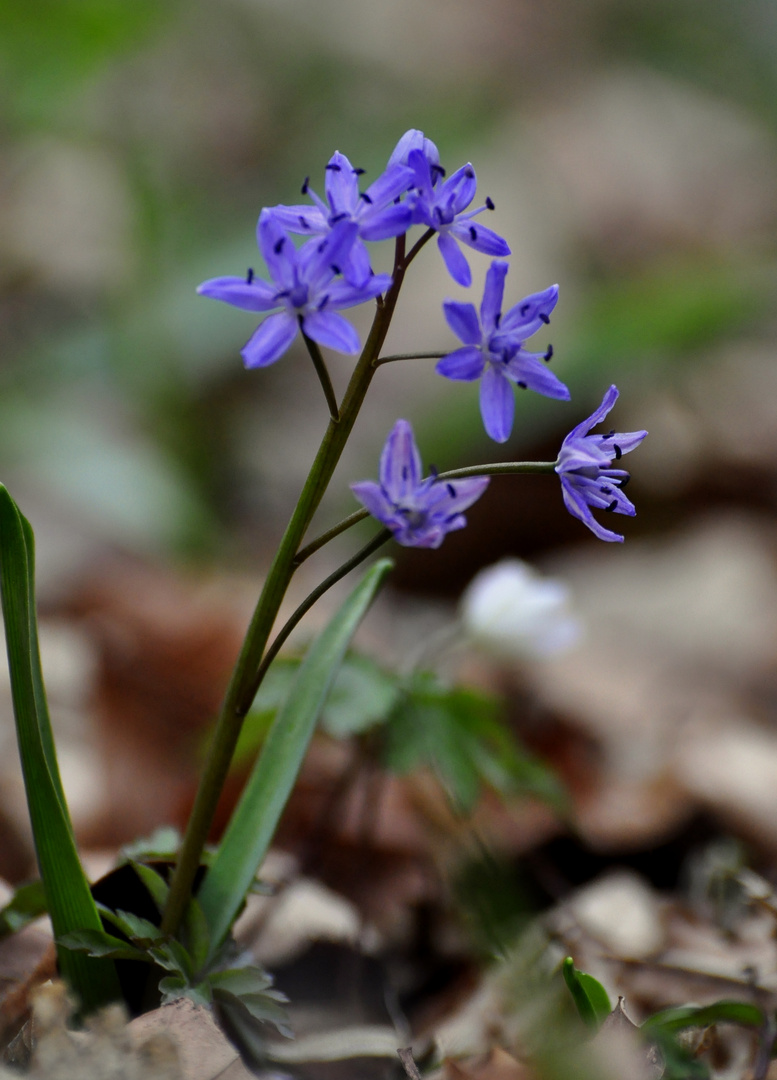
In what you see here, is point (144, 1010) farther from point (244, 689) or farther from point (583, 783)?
point (583, 783)

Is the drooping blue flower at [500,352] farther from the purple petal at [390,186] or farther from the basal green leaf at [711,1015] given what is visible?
the basal green leaf at [711,1015]

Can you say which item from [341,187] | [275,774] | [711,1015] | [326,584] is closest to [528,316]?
[341,187]

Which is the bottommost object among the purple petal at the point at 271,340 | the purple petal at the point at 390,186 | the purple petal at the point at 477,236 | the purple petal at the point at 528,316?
the purple petal at the point at 528,316

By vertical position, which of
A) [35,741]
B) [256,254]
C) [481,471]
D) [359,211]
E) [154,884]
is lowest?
[154,884]

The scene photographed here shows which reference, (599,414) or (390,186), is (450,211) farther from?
(599,414)

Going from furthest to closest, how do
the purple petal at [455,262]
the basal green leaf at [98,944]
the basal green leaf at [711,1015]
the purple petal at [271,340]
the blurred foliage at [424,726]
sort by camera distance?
the blurred foliage at [424,726] → the basal green leaf at [711,1015] → the basal green leaf at [98,944] → the purple petal at [455,262] → the purple petal at [271,340]

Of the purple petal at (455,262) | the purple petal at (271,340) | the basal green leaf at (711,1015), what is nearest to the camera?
the purple petal at (271,340)

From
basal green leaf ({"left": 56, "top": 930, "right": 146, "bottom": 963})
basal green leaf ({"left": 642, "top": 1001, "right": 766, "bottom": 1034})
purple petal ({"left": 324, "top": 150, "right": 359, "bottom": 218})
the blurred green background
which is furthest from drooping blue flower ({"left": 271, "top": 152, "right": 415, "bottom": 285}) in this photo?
the blurred green background

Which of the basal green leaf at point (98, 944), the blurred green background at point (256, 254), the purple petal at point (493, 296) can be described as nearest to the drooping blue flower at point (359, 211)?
the purple petal at point (493, 296)
